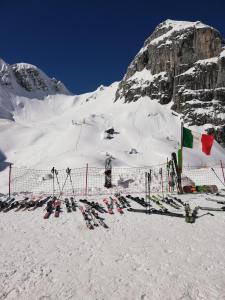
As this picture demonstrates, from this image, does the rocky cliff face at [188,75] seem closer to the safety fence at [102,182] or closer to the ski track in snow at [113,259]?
the safety fence at [102,182]

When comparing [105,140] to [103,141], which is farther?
[105,140]

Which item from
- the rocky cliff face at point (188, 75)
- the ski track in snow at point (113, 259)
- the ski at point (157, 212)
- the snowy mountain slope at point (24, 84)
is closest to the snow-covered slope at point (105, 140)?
the rocky cliff face at point (188, 75)

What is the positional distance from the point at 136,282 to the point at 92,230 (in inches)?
170

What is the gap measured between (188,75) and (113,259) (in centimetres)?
8624

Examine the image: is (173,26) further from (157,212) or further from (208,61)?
(157,212)

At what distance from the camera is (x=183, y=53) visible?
92.1 meters

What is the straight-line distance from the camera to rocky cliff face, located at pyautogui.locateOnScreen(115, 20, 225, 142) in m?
81.2

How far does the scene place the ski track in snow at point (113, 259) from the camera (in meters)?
6.59

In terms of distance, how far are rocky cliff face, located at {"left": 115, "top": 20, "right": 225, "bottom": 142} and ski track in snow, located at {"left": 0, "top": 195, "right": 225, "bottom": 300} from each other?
235 ft

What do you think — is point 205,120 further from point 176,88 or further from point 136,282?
point 136,282

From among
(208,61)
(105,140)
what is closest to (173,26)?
(208,61)

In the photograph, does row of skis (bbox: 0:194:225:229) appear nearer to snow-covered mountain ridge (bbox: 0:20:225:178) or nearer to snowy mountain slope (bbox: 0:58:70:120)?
snow-covered mountain ridge (bbox: 0:20:225:178)

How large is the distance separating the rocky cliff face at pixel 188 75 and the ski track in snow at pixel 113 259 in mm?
71596

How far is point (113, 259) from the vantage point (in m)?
8.31
